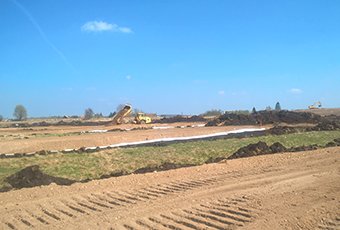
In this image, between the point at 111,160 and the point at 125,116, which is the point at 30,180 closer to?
the point at 111,160

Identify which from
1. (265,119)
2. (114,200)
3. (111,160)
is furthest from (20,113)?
(114,200)

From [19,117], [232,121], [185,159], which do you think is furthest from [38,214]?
[19,117]

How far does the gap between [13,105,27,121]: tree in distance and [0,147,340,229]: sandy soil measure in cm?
10686

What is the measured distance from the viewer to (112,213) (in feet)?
29.1

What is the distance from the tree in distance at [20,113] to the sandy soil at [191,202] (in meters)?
107

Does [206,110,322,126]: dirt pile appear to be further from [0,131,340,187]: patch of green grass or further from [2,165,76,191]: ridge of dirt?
[2,165,76,191]: ridge of dirt

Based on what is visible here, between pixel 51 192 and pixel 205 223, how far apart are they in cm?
508

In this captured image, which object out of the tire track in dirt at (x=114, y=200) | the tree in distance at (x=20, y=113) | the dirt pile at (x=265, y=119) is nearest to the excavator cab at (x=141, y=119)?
the dirt pile at (x=265, y=119)

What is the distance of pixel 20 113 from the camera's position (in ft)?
372

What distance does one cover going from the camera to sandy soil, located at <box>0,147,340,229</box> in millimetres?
8117

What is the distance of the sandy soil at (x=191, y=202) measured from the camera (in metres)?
8.12

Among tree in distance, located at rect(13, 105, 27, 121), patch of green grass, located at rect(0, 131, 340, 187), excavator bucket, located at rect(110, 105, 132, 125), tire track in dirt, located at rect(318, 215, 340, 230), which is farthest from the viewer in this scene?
tree in distance, located at rect(13, 105, 27, 121)

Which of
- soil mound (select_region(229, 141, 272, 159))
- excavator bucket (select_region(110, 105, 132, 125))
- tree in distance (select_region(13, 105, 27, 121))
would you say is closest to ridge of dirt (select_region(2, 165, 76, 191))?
soil mound (select_region(229, 141, 272, 159))

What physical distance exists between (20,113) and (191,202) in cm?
11261
